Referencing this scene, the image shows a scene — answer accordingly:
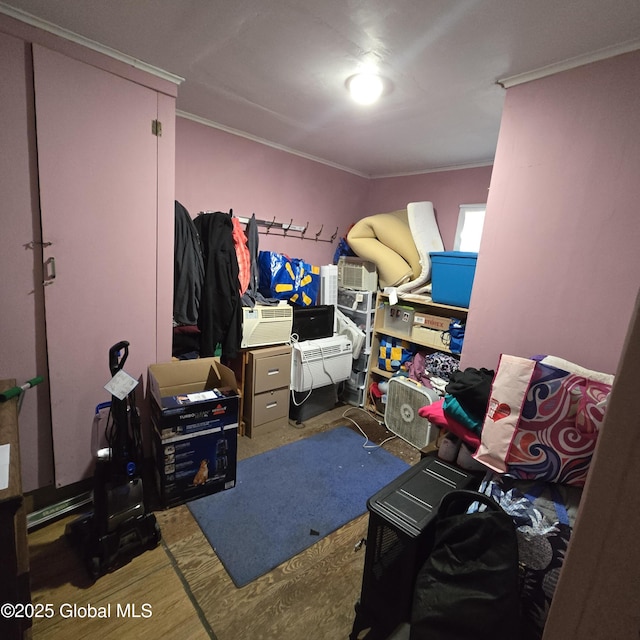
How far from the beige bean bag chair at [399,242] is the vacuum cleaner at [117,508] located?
2.21 metres

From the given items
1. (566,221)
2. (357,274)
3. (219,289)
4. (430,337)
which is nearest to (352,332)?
(357,274)

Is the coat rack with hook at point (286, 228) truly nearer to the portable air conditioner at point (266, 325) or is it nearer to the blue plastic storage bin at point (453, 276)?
the portable air conditioner at point (266, 325)

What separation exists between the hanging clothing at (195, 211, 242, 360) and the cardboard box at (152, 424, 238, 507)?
0.65 m

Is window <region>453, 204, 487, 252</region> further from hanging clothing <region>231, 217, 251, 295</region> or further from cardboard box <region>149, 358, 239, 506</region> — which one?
cardboard box <region>149, 358, 239, 506</region>

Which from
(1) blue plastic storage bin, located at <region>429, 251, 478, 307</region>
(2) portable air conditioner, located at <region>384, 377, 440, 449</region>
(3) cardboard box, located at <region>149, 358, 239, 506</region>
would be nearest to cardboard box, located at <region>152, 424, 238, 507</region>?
(3) cardboard box, located at <region>149, 358, 239, 506</region>

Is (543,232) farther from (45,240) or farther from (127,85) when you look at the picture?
(45,240)

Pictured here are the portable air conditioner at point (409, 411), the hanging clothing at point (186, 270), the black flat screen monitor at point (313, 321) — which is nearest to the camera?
the hanging clothing at point (186, 270)

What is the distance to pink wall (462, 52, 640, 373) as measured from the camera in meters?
1.35

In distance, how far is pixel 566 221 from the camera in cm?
149

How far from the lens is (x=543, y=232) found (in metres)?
1.56

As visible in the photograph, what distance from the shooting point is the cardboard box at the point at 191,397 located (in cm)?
181

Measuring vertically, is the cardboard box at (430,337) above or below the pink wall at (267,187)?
below

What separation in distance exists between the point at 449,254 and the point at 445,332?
61 cm

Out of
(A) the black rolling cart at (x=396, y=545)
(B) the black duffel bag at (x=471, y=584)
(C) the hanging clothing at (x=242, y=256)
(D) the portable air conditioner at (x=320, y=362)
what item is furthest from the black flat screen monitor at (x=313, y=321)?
(B) the black duffel bag at (x=471, y=584)
